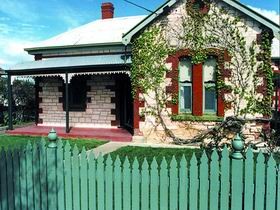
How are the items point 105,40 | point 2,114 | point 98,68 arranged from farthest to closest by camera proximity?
point 2,114
point 105,40
point 98,68

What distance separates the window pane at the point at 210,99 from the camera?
12.2 metres

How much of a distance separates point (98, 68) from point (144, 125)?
3201 mm

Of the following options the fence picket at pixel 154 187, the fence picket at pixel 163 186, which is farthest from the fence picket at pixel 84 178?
the fence picket at pixel 163 186

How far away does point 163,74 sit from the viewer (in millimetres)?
12398

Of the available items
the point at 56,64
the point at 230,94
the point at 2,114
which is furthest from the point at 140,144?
the point at 2,114

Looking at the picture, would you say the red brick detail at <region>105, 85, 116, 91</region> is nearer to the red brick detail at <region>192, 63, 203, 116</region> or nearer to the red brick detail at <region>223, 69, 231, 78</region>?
the red brick detail at <region>192, 63, 203, 116</region>

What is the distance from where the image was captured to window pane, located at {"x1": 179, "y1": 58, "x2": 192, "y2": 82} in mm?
12367

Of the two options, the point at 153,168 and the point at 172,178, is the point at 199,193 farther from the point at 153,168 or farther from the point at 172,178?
the point at 153,168

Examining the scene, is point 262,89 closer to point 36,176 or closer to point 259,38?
point 259,38

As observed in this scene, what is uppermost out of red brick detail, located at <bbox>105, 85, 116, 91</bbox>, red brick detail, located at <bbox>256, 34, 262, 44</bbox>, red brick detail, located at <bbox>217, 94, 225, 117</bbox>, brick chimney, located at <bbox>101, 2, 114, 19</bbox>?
brick chimney, located at <bbox>101, 2, 114, 19</bbox>

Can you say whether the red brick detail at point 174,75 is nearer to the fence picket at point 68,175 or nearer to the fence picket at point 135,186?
the fence picket at point 68,175

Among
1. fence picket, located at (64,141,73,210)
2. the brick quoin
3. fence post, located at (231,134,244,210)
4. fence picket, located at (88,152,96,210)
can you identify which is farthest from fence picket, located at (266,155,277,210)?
the brick quoin

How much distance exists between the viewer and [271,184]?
3662 mm

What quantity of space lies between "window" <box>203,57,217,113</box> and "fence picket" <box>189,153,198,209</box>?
8585 millimetres
